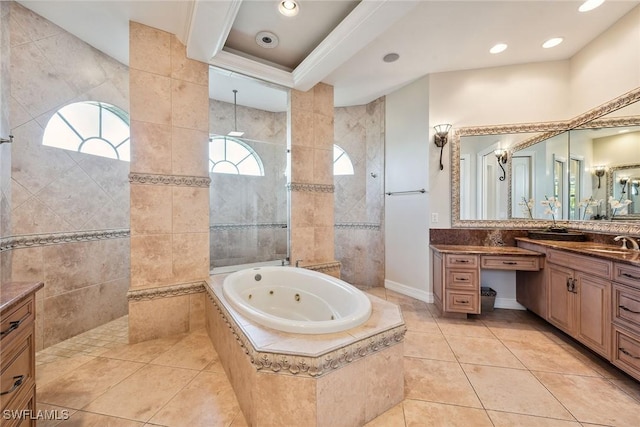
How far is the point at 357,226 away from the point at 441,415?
8.81ft

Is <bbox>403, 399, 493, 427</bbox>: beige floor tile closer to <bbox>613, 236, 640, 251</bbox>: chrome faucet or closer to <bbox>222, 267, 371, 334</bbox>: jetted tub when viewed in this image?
<bbox>222, 267, 371, 334</bbox>: jetted tub

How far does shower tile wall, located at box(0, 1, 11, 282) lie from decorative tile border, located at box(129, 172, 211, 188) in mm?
751

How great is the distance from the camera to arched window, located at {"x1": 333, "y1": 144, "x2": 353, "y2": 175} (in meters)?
4.02

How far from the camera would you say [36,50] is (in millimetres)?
2035

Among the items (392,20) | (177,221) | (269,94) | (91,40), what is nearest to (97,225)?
(177,221)

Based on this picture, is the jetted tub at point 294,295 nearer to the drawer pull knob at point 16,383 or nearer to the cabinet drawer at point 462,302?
the drawer pull knob at point 16,383

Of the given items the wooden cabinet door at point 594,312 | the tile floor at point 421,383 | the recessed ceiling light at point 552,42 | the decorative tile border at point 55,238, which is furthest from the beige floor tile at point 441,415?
the recessed ceiling light at point 552,42

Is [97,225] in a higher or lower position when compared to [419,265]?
higher

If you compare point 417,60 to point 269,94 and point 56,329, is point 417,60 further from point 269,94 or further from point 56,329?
point 56,329

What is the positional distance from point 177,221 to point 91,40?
183 cm

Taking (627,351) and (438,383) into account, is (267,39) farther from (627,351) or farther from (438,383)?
(627,351)

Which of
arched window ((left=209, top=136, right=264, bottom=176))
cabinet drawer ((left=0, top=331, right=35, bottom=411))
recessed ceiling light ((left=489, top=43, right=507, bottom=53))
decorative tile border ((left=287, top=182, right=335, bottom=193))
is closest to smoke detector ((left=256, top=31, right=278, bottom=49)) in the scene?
arched window ((left=209, top=136, right=264, bottom=176))

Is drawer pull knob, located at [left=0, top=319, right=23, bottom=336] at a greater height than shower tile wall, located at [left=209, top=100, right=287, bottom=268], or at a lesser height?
lesser

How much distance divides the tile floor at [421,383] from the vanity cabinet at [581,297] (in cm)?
21
